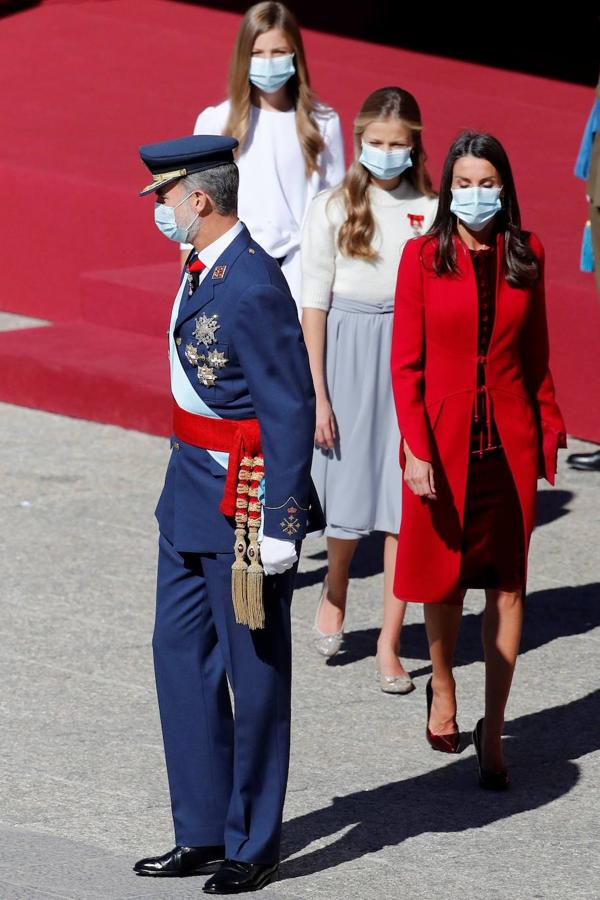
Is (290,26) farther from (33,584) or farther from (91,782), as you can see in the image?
(91,782)

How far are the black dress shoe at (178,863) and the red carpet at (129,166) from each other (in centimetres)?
461

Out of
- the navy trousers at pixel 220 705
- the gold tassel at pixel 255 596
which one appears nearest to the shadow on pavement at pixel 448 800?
the navy trousers at pixel 220 705

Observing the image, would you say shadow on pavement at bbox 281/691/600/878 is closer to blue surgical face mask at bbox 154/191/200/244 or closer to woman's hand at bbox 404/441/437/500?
woman's hand at bbox 404/441/437/500

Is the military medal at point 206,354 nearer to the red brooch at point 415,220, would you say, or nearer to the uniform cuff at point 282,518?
the uniform cuff at point 282,518

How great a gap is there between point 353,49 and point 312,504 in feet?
35.9

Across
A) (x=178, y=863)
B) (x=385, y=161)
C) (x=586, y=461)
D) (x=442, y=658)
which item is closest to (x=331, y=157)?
(x=385, y=161)

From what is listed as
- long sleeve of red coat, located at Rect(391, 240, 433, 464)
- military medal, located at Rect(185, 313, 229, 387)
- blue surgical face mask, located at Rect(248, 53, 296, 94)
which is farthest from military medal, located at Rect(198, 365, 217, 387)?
blue surgical face mask, located at Rect(248, 53, 296, 94)

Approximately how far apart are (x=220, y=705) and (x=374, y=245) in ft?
6.61

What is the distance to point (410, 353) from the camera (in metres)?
4.93

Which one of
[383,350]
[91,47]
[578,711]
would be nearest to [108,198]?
[91,47]

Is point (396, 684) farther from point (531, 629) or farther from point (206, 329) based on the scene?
point (206, 329)

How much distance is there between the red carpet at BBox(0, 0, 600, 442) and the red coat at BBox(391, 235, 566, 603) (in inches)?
146

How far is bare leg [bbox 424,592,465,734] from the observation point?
17.0 ft

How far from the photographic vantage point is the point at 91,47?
1440 centimetres
